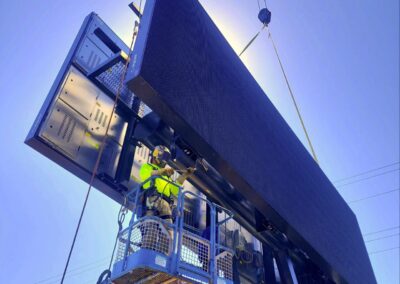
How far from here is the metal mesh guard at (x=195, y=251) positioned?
11.0 feet

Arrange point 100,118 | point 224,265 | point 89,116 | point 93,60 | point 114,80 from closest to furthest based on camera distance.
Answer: point 224,265 → point 89,116 → point 100,118 → point 93,60 → point 114,80

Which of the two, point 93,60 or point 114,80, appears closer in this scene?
point 93,60

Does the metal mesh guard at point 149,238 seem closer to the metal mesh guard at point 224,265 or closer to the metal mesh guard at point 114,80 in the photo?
the metal mesh guard at point 224,265

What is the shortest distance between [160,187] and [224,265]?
1.00m

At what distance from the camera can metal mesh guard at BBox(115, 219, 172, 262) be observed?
310 cm

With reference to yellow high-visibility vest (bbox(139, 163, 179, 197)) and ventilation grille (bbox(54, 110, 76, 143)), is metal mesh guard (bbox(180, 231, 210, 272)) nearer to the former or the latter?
yellow high-visibility vest (bbox(139, 163, 179, 197))

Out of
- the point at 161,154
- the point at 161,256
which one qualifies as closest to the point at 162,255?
the point at 161,256

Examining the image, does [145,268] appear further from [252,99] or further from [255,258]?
[255,258]

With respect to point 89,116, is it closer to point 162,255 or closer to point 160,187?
point 160,187

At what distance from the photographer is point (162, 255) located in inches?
121

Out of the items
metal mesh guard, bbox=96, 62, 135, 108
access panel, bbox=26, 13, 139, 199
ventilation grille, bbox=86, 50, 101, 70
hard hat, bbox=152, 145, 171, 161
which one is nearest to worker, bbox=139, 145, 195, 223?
hard hat, bbox=152, 145, 171, 161

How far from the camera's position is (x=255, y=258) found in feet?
19.0

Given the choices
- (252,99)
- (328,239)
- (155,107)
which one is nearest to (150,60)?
(155,107)

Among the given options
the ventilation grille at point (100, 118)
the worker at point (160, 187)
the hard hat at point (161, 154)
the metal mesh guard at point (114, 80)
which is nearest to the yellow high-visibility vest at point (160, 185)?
the worker at point (160, 187)
